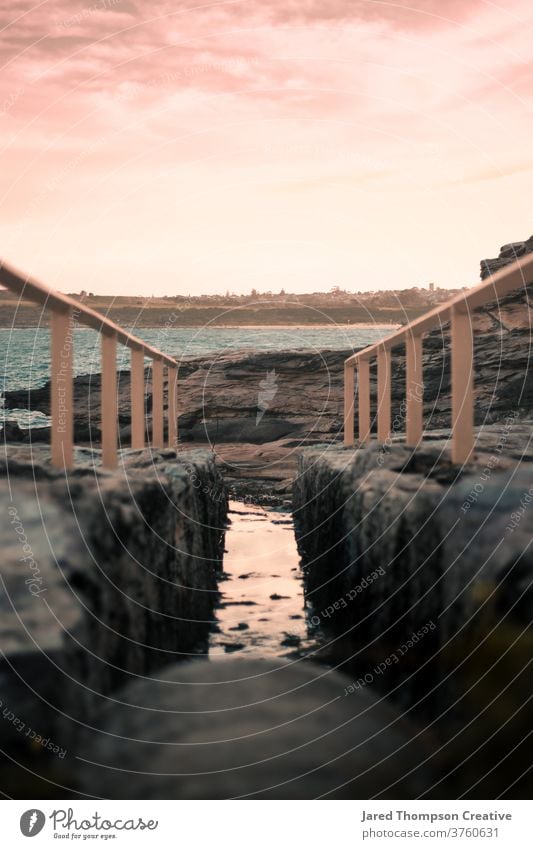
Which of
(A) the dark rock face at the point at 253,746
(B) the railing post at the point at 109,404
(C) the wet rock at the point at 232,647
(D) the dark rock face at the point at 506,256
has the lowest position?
(C) the wet rock at the point at 232,647

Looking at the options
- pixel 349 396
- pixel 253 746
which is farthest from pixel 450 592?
pixel 349 396

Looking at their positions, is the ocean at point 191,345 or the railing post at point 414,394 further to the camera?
the ocean at point 191,345

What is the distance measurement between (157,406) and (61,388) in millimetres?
3221

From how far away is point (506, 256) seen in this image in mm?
11422

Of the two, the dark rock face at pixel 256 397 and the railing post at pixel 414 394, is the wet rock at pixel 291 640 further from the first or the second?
the dark rock face at pixel 256 397

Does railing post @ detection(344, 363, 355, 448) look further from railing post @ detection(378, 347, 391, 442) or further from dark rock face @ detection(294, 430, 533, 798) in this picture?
dark rock face @ detection(294, 430, 533, 798)

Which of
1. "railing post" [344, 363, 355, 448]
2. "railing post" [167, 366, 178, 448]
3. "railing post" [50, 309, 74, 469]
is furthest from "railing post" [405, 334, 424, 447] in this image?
"railing post" [167, 366, 178, 448]

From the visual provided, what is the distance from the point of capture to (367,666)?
3879 mm

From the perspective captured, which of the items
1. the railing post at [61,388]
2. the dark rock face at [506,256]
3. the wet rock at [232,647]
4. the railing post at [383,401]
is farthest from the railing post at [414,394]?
Answer: the dark rock face at [506,256]

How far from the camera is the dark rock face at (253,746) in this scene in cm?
269

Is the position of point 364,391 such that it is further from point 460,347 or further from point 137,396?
point 460,347

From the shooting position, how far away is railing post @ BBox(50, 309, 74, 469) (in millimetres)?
3326

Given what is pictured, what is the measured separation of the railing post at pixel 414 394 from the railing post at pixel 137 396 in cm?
189
